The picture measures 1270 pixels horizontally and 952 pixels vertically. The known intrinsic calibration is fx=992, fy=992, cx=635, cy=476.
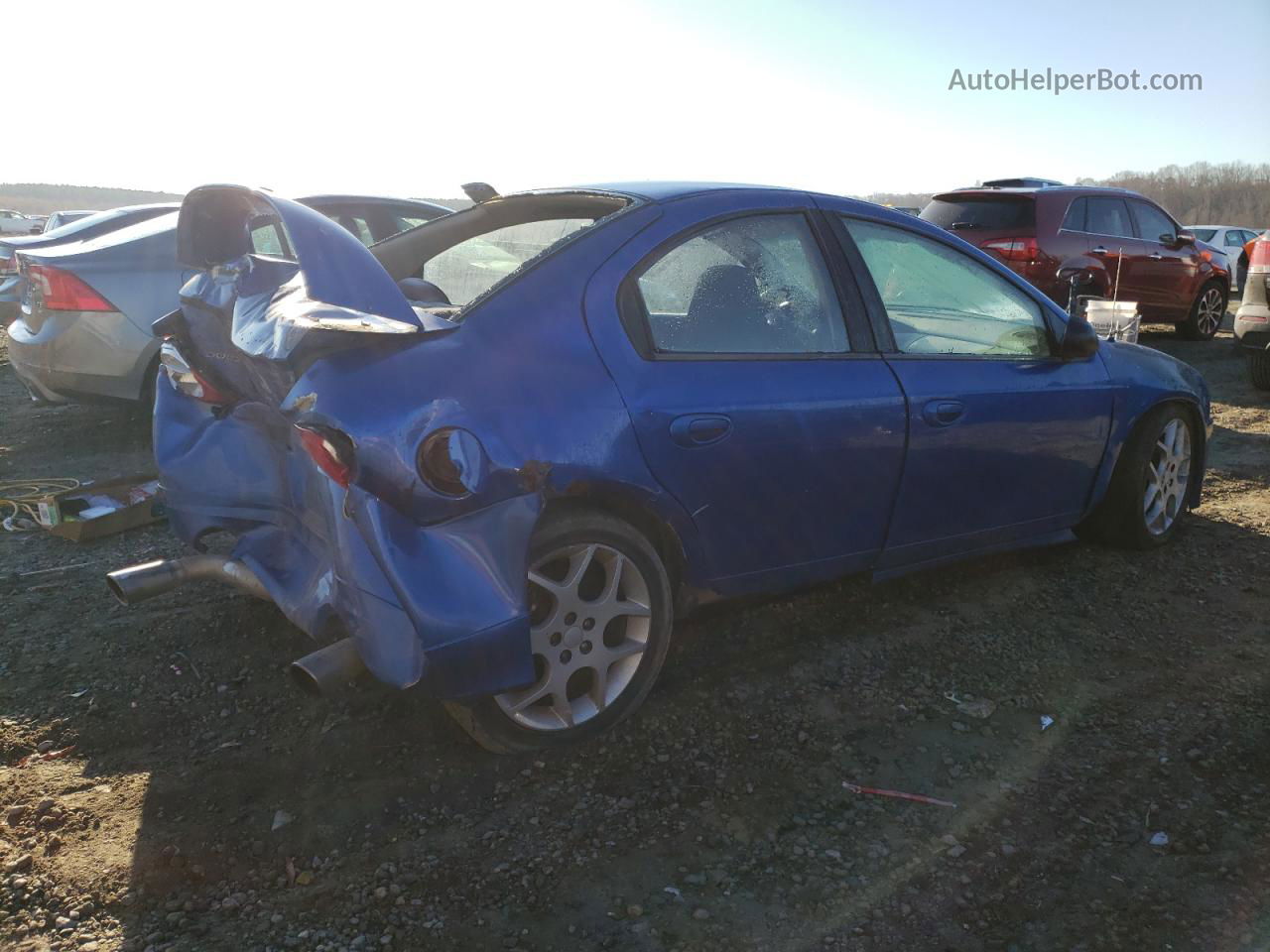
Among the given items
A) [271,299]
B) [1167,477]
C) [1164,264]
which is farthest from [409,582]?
[1164,264]

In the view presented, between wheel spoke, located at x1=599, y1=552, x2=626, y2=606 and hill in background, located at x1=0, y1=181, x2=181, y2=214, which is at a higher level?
hill in background, located at x1=0, y1=181, x2=181, y2=214

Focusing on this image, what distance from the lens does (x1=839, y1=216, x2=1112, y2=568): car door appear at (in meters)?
3.50

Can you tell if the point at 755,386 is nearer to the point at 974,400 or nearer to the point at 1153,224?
the point at 974,400

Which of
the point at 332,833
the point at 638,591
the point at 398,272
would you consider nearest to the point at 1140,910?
the point at 638,591

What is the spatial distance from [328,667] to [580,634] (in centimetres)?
72

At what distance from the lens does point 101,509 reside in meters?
4.79

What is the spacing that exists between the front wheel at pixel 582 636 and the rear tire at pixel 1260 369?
26.1ft

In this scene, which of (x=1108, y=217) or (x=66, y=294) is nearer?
(x=66, y=294)

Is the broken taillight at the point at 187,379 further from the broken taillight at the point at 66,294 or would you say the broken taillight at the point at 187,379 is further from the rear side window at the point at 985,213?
the rear side window at the point at 985,213

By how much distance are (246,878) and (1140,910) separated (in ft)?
6.95

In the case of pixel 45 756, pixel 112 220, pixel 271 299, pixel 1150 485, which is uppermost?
pixel 112 220

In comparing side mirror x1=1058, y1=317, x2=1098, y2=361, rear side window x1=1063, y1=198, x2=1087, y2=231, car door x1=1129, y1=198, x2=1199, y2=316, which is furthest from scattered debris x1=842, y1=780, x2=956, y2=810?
car door x1=1129, y1=198, x2=1199, y2=316

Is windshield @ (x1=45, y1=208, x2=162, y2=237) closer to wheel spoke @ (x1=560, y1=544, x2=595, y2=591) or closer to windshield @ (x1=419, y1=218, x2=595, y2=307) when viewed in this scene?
windshield @ (x1=419, y1=218, x2=595, y2=307)

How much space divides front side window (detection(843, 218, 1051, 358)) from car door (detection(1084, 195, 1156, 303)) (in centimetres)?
698
